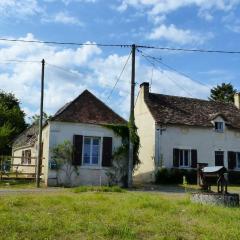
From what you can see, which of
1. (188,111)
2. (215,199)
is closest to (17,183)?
(215,199)

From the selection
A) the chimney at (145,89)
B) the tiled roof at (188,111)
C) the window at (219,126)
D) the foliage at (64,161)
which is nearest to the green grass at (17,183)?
the foliage at (64,161)

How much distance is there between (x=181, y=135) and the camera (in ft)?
111

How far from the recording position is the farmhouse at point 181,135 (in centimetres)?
3334

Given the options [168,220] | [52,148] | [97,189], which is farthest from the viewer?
[52,148]

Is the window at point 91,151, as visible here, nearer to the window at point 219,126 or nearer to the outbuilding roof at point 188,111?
the outbuilding roof at point 188,111

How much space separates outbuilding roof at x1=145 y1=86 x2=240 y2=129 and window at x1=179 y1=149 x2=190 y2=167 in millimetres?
2123

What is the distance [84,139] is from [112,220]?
15.1m

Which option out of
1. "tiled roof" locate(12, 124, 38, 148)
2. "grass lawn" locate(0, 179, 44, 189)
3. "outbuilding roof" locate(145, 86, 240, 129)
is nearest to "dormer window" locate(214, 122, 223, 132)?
"outbuilding roof" locate(145, 86, 240, 129)

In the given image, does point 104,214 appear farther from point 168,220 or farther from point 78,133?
point 78,133

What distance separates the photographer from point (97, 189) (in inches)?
805

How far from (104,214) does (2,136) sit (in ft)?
85.6

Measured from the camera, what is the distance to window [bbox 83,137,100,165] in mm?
26000

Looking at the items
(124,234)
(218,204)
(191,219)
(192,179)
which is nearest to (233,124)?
(192,179)

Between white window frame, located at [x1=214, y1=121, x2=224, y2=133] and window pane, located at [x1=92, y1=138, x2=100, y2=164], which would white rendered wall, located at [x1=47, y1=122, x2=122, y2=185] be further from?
white window frame, located at [x1=214, y1=121, x2=224, y2=133]
